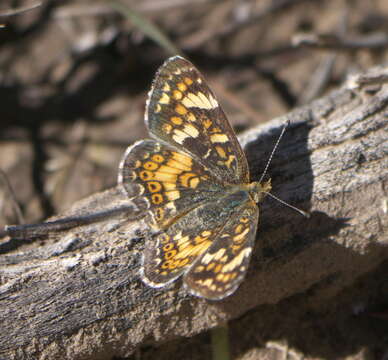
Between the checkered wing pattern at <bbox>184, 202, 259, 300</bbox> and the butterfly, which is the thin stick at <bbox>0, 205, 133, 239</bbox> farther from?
the checkered wing pattern at <bbox>184, 202, 259, 300</bbox>

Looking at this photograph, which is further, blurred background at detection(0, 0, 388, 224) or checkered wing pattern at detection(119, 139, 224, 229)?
blurred background at detection(0, 0, 388, 224)

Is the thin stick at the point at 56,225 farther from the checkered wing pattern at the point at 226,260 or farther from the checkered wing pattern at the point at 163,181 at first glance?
the checkered wing pattern at the point at 226,260

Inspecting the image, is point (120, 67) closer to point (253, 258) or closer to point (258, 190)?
point (258, 190)

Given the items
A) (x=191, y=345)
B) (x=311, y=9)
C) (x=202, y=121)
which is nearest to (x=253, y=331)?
(x=191, y=345)

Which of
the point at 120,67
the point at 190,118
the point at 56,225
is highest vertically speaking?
the point at 120,67

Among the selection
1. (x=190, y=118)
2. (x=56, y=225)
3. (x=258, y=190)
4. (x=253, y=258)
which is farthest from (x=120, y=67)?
(x=253, y=258)

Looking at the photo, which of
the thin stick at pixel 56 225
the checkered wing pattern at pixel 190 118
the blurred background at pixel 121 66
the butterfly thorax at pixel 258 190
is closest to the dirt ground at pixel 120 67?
the blurred background at pixel 121 66

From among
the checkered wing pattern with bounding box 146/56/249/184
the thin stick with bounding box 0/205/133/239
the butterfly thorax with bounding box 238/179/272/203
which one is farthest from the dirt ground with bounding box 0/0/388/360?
the butterfly thorax with bounding box 238/179/272/203
